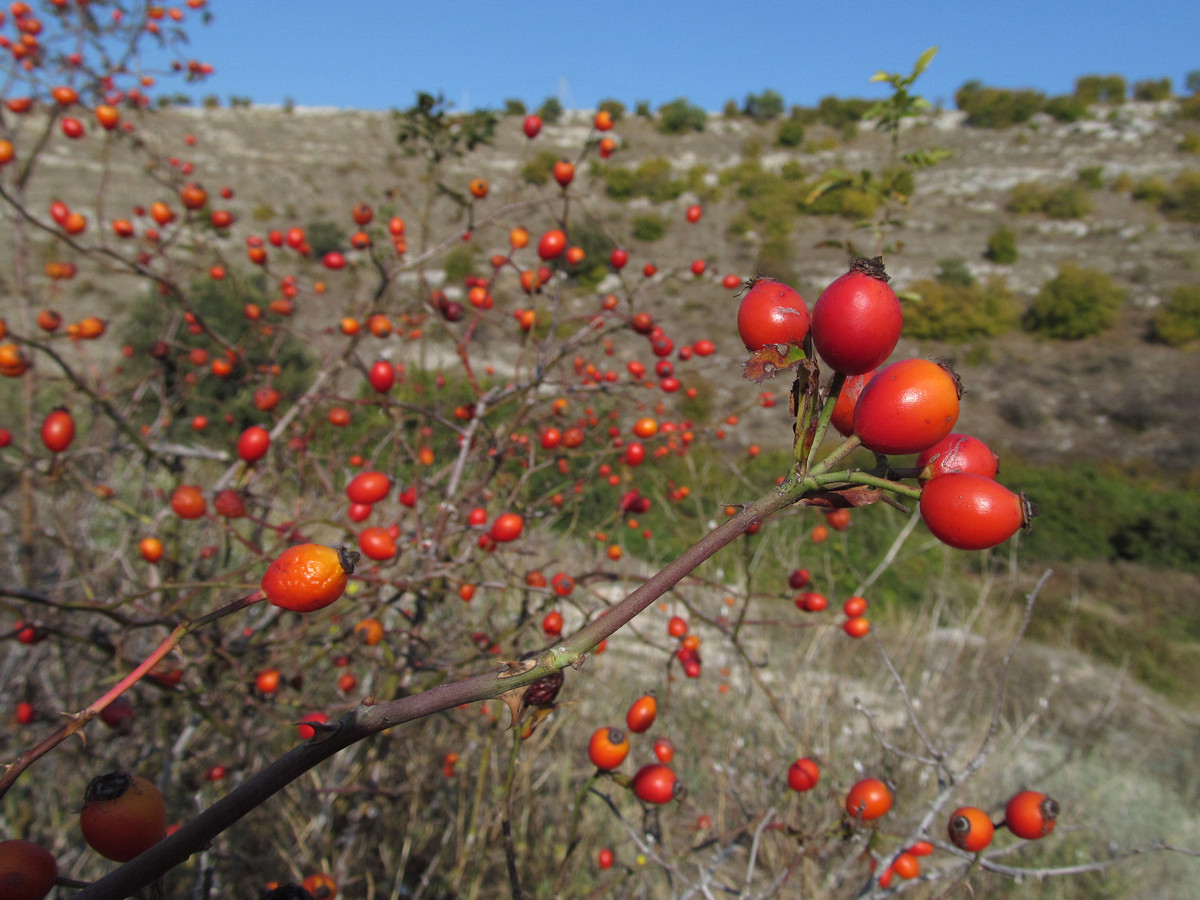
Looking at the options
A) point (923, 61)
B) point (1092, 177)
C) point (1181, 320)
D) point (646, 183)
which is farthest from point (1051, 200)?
point (923, 61)

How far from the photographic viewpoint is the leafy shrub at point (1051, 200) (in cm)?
→ 2156

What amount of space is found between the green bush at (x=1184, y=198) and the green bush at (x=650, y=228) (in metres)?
16.8

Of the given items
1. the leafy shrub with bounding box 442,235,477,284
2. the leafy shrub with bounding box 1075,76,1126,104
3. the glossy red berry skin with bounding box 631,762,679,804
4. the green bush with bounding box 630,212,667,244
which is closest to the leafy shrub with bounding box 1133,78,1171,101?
the leafy shrub with bounding box 1075,76,1126,104

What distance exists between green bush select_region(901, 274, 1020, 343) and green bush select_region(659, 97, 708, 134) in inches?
765

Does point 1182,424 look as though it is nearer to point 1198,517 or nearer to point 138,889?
point 1198,517

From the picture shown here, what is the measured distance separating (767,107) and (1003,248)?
19.3m

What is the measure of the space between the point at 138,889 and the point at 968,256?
80.9 feet

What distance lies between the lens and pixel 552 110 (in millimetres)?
31500

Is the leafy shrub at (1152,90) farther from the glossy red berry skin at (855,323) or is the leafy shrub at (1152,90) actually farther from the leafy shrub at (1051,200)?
the glossy red berry skin at (855,323)

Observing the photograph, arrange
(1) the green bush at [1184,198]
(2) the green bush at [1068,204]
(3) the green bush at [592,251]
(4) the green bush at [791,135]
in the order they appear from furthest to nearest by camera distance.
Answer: (4) the green bush at [791,135]
(2) the green bush at [1068,204]
(1) the green bush at [1184,198]
(3) the green bush at [592,251]

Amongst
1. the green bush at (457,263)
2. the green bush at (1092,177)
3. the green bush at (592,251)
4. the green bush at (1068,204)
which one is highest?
the green bush at (1092,177)

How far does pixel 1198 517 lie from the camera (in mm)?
8523

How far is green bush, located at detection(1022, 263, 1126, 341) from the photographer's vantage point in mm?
16625

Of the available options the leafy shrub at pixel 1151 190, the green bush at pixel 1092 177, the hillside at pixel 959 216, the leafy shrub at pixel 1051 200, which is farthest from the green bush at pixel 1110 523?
the green bush at pixel 1092 177
